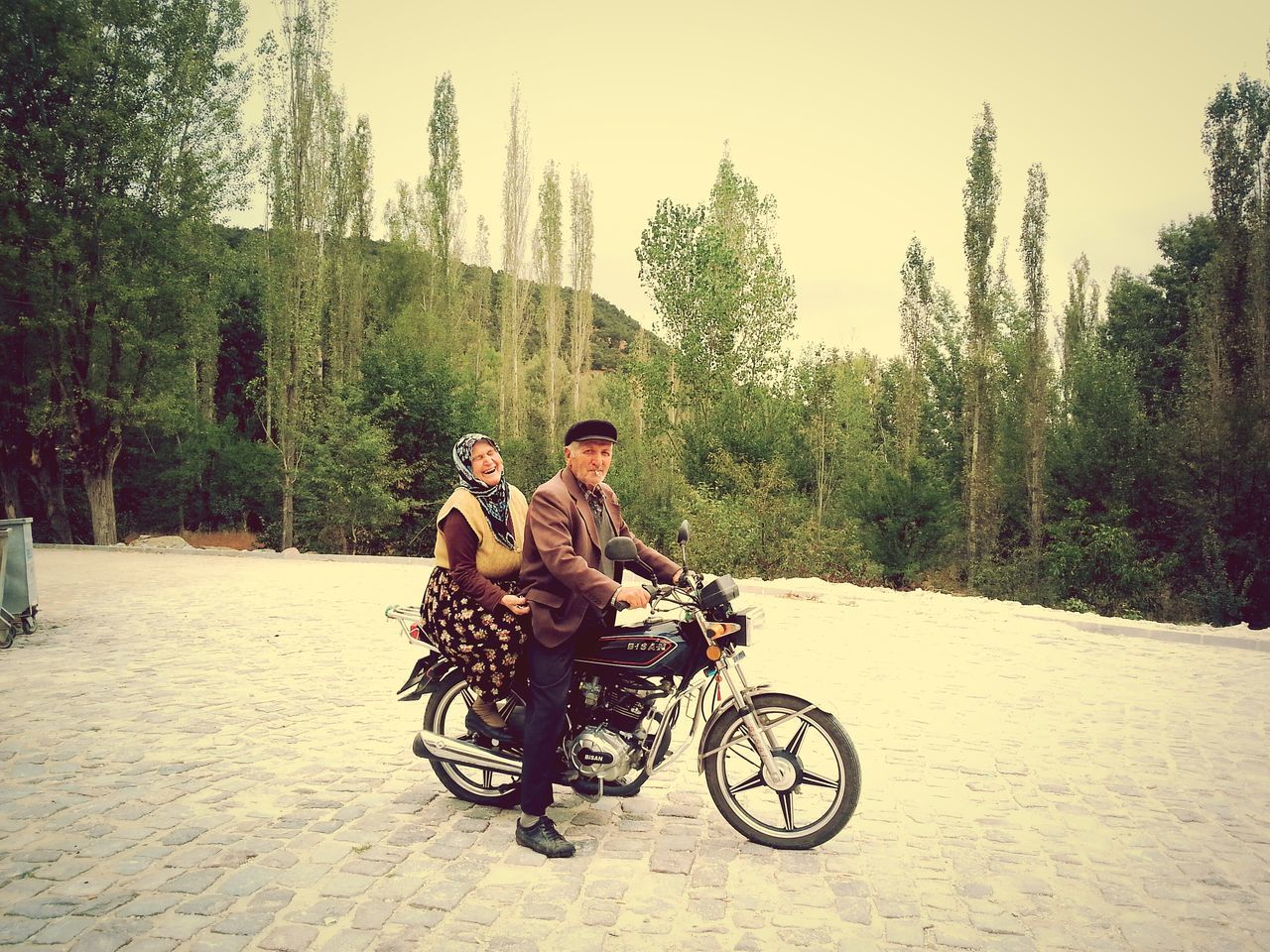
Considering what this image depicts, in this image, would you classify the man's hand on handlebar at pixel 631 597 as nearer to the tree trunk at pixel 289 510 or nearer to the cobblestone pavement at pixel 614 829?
the cobblestone pavement at pixel 614 829

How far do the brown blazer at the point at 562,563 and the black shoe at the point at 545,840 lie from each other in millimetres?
927

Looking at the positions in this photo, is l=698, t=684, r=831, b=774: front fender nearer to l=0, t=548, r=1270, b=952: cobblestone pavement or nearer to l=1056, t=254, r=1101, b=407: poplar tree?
l=0, t=548, r=1270, b=952: cobblestone pavement

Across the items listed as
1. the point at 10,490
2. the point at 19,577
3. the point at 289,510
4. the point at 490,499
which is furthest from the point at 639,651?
the point at 10,490

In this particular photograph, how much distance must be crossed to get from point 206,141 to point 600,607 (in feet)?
83.6

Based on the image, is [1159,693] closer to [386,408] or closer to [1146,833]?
[1146,833]

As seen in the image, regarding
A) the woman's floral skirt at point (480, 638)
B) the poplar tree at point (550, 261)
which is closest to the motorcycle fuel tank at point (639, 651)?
the woman's floral skirt at point (480, 638)

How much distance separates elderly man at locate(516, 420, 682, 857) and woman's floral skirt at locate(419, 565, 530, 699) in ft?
0.35

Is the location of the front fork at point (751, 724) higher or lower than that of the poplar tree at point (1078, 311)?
lower

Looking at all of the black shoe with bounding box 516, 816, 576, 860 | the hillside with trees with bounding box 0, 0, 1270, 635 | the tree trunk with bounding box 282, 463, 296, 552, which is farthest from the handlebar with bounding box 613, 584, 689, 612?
the tree trunk with bounding box 282, 463, 296, 552


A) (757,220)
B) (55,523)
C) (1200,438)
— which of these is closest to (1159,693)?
(1200,438)

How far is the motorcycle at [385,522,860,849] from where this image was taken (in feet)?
13.0

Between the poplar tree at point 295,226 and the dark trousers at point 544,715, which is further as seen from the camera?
the poplar tree at point 295,226

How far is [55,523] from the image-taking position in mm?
25359

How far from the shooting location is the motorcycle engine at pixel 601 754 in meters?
4.02
